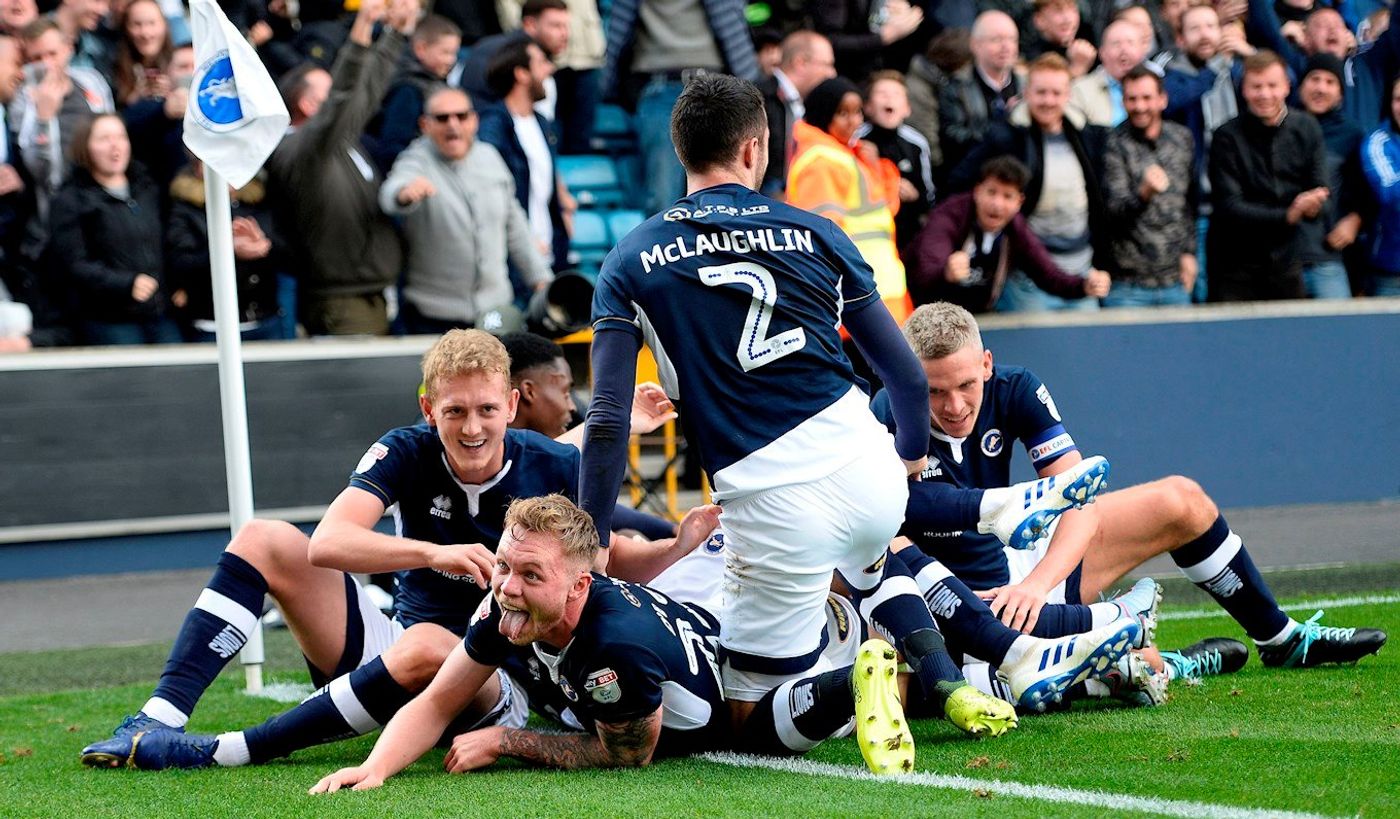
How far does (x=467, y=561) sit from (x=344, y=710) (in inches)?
22.8

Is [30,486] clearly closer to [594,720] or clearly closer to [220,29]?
[220,29]

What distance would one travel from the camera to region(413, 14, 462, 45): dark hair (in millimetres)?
10977

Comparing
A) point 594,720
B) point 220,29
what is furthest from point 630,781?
point 220,29

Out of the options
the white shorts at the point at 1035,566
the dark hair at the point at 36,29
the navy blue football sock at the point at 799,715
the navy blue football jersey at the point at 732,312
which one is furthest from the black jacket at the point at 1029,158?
the navy blue football sock at the point at 799,715

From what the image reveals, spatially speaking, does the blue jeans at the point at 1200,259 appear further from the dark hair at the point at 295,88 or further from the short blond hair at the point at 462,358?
the short blond hair at the point at 462,358

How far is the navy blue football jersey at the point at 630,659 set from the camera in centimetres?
460

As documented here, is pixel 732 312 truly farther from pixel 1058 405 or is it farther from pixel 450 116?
pixel 1058 405

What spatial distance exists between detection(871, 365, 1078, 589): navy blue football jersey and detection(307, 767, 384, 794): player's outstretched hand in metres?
1.98

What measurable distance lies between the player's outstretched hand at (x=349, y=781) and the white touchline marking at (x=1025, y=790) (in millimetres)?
952

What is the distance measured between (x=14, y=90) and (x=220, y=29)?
13.0 ft

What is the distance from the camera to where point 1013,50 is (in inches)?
477

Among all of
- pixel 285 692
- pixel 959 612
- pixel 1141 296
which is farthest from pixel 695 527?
pixel 1141 296

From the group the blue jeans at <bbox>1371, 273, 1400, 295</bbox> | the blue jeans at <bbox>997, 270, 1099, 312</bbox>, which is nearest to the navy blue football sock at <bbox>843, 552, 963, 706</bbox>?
the blue jeans at <bbox>997, 270, 1099, 312</bbox>

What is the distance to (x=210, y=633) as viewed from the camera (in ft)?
17.6
